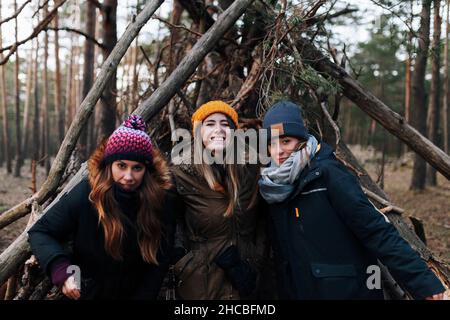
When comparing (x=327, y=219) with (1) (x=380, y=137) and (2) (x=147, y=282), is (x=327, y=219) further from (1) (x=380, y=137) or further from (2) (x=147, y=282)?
(1) (x=380, y=137)

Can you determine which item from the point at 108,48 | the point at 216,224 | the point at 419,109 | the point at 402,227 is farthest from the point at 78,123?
the point at 419,109

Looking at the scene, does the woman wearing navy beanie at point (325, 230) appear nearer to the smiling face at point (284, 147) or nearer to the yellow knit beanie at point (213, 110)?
the smiling face at point (284, 147)

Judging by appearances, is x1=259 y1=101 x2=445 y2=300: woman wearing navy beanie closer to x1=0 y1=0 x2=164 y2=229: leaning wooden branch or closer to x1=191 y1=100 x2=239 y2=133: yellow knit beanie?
x1=191 y1=100 x2=239 y2=133: yellow knit beanie

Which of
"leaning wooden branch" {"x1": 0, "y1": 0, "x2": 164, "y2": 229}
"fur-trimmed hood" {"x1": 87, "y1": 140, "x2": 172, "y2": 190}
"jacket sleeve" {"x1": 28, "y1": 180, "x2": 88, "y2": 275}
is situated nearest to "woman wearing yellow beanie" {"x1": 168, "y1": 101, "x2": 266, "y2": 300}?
"fur-trimmed hood" {"x1": 87, "y1": 140, "x2": 172, "y2": 190}

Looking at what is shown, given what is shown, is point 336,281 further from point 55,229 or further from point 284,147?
point 55,229

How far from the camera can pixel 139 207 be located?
2318mm

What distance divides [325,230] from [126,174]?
1188 millimetres

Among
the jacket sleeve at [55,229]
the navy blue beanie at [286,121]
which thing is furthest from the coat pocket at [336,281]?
the jacket sleeve at [55,229]

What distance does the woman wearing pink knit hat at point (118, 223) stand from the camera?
2.20 m

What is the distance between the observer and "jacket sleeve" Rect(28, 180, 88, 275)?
6.84 feet

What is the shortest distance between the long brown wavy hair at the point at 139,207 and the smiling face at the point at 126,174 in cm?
3

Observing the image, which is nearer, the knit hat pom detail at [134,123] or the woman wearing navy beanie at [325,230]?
the woman wearing navy beanie at [325,230]

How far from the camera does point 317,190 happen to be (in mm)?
2260

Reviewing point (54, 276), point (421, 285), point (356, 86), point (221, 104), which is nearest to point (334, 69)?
point (356, 86)
